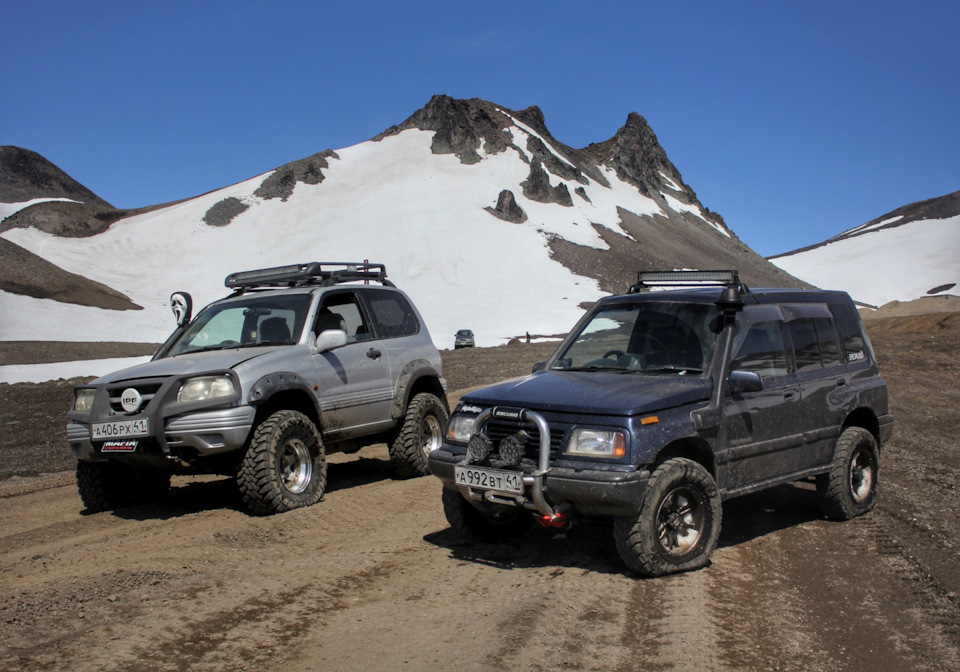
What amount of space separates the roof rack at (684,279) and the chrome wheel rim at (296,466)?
340 centimetres

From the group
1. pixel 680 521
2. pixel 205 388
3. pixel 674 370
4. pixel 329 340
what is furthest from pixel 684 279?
pixel 205 388

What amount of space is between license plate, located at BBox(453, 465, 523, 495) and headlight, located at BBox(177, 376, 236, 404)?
2614 mm

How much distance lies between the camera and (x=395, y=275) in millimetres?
78250

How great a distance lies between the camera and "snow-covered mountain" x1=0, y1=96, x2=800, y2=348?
62.2 m

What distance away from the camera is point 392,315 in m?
9.84

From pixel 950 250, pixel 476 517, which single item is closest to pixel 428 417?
pixel 476 517

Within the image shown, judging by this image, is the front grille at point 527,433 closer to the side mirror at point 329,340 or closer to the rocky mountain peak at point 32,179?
the side mirror at point 329,340

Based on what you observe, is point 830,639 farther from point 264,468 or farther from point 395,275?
point 395,275

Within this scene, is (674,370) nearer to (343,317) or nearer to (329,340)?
(329,340)

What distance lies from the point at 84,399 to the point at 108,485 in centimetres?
88

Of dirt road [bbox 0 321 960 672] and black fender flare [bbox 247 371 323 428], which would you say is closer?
dirt road [bbox 0 321 960 672]

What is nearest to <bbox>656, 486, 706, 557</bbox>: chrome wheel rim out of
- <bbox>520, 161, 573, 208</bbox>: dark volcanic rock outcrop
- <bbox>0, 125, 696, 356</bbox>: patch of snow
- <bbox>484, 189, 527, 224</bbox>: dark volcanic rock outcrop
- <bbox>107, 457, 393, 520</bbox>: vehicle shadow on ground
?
<bbox>107, 457, 393, 520</bbox>: vehicle shadow on ground

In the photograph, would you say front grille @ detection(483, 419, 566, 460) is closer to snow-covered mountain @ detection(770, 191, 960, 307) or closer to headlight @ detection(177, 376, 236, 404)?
headlight @ detection(177, 376, 236, 404)

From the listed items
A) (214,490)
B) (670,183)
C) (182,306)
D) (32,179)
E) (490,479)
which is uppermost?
(32,179)
